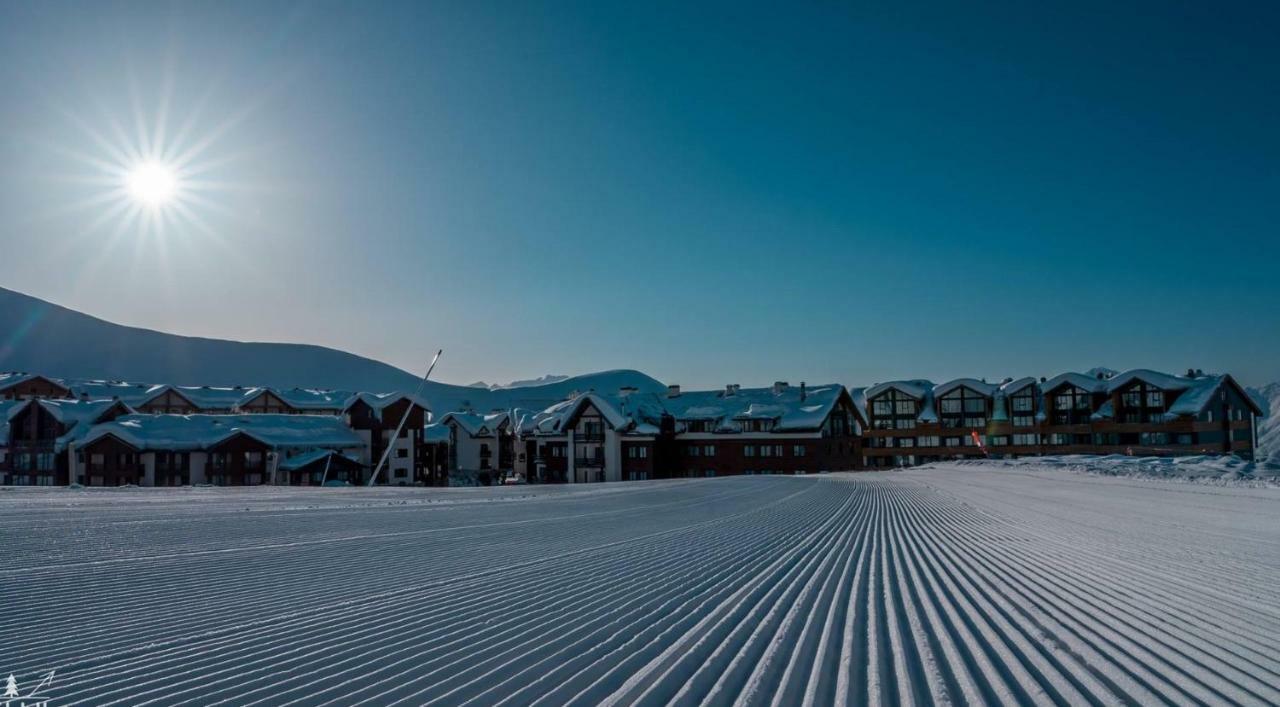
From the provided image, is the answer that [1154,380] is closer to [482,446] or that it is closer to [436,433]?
[482,446]

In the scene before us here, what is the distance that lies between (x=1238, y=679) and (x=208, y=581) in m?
10.3

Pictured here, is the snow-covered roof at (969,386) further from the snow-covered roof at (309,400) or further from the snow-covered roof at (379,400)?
the snow-covered roof at (309,400)

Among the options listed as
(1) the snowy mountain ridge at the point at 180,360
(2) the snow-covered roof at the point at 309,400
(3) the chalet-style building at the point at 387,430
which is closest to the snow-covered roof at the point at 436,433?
(2) the snow-covered roof at the point at 309,400

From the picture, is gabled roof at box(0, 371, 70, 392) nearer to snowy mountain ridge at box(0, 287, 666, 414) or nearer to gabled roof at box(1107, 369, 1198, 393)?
snowy mountain ridge at box(0, 287, 666, 414)

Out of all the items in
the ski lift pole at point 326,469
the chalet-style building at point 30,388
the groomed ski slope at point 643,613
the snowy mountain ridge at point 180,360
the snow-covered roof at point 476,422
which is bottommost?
Answer: the ski lift pole at point 326,469

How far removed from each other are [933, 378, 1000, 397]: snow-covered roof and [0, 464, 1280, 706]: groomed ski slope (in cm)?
4499

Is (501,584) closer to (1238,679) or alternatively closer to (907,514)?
(1238,679)

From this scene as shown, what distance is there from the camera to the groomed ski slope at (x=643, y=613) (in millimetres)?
5344

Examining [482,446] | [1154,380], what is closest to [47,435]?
[482,446]

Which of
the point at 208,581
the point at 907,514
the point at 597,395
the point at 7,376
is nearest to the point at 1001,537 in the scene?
the point at 907,514

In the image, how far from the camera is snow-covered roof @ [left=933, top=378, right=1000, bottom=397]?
5944 centimetres

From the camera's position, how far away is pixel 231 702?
Result: 5.04 metres

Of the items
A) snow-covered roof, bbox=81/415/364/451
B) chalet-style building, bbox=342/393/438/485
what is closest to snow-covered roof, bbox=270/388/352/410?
chalet-style building, bbox=342/393/438/485

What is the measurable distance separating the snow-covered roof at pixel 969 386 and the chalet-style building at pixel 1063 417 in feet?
0.26
